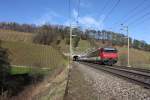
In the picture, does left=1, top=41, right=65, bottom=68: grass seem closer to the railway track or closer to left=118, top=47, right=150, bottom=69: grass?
left=118, top=47, right=150, bottom=69: grass

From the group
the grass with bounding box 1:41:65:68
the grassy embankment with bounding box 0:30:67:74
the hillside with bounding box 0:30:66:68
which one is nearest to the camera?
the grassy embankment with bounding box 0:30:67:74

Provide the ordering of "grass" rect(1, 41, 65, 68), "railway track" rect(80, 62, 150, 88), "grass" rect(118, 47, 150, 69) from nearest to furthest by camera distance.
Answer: "railway track" rect(80, 62, 150, 88) → "grass" rect(118, 47, 150, 69) → "grass" rect(1, 41, 65, 68)

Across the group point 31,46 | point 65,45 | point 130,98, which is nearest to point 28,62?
point 31,46

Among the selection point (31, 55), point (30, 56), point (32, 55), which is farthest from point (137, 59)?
point (31, 55)

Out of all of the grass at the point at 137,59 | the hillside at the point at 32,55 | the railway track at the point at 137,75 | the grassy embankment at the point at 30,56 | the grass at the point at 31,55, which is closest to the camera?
the railway track at the point at 137,75

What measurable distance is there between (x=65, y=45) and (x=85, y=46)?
12768 mm

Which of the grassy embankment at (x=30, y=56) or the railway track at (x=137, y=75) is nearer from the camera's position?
the railway track at (x=137, y=75)

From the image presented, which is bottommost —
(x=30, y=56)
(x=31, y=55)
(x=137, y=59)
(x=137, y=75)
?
(x=137, y=75)

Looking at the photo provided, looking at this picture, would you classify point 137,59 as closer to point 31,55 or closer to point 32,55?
point 32,55

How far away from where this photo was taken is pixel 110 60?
44469 mm

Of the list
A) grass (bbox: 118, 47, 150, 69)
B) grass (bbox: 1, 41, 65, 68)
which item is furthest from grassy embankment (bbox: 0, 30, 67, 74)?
grass (bbox: 118, 47, 150, 69)

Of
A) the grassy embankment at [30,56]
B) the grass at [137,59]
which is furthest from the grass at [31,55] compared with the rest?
the grass at [137,59]

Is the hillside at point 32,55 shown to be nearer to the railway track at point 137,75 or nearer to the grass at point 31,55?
the grass at point 31,55

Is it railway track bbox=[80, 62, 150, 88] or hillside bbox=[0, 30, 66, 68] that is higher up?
hillside bbox=[0, 30, 66, 68]
